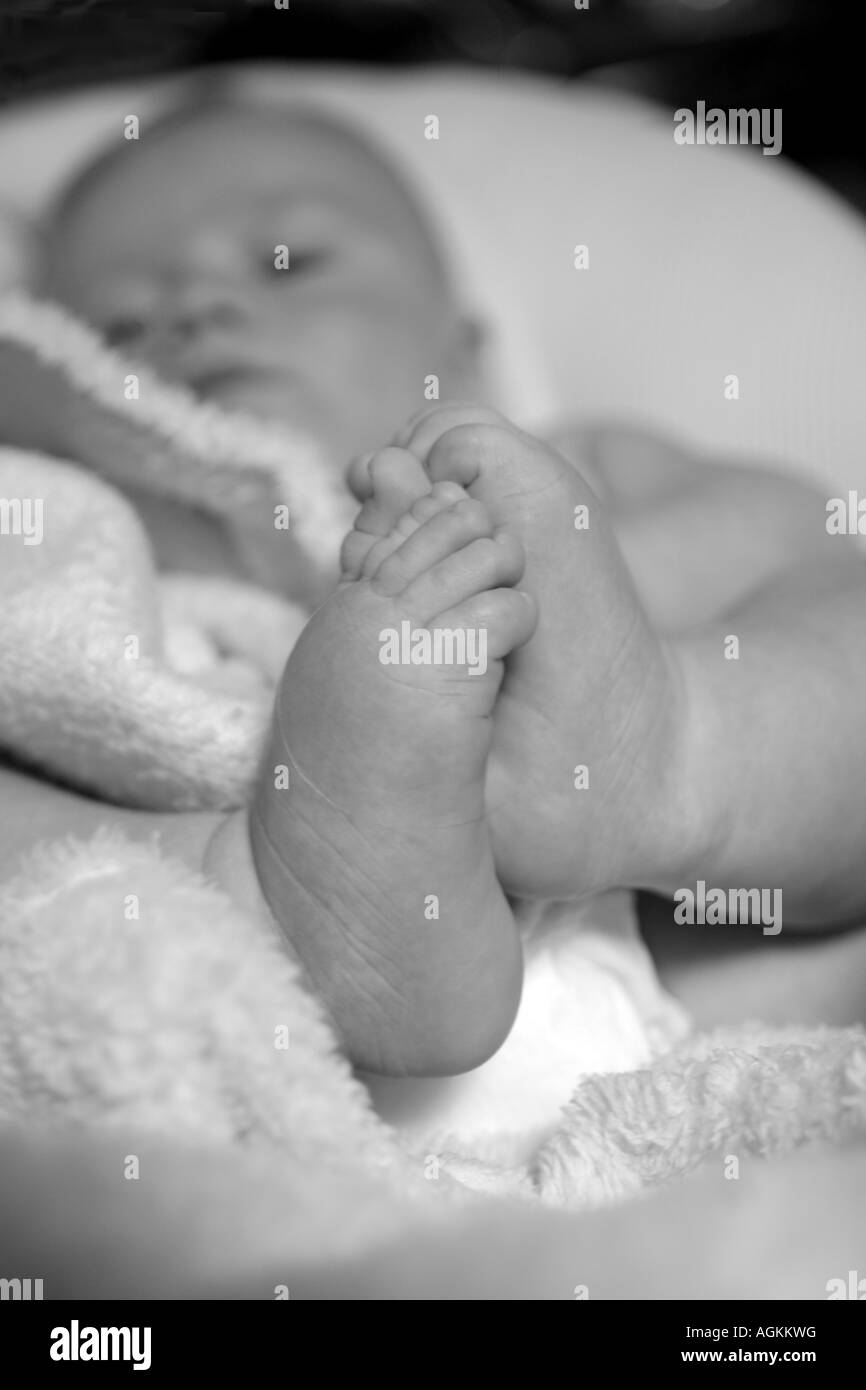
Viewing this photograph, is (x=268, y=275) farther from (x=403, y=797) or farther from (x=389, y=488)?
(x=403, y=797)

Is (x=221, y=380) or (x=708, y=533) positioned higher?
(x=221, y=380)

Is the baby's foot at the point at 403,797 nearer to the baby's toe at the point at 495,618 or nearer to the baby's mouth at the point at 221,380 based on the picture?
the baby's toe at the point at 495,618

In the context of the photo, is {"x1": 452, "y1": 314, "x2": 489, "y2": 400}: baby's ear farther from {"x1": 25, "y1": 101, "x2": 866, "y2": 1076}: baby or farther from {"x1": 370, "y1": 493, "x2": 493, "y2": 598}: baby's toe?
{"x1": 370, "y1": 493, "x2": 493, "y2": 598}: baby's toe

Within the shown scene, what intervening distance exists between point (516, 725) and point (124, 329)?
670 mm

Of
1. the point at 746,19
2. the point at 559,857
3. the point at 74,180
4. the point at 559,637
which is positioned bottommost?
the point at 559,857

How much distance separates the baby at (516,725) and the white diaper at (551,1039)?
2.7 inches

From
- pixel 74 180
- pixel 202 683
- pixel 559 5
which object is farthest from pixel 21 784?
pixel 559 5

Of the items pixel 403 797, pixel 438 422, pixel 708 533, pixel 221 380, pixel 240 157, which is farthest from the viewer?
pixel 240 157

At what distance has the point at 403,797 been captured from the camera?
1.87 ft

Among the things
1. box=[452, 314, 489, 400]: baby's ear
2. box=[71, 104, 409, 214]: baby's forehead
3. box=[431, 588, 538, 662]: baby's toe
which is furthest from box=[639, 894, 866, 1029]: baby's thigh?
box=[71, 104, 409, 214]: baby's forehead

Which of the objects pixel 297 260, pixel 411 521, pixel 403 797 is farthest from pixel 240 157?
pixel 403 797

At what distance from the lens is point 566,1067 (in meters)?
0.71

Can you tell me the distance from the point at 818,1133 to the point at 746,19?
1322mm
